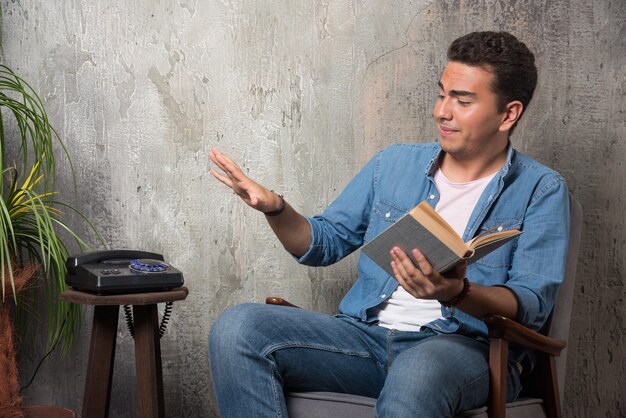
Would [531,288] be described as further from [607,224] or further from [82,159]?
[82,159]

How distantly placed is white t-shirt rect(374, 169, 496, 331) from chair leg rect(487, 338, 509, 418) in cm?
26

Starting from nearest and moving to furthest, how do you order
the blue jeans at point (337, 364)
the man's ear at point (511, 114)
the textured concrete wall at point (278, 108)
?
the blue jeans at point (337, 364), the man's ear at point (511, 114), the textured concrete wall at point (278, 108)

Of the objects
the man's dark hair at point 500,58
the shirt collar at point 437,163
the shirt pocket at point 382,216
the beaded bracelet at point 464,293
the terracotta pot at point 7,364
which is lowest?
the terracotta pot at point 7,364

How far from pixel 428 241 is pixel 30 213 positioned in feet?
4.36

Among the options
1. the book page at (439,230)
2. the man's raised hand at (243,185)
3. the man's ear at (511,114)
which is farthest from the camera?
the man's ear at (511,114)

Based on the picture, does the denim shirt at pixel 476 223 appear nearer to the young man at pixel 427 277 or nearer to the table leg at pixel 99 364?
the young man at pixel 427 277

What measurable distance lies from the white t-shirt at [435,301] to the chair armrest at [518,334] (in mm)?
269

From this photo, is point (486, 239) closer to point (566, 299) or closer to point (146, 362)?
point (566, 299)

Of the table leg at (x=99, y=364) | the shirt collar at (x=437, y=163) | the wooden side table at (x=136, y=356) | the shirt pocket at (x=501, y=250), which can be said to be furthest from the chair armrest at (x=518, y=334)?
the table leg at (x=99, y=364)

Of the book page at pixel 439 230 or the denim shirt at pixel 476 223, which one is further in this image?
the denim shirt at pixel 476 223

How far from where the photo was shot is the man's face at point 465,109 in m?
2.07

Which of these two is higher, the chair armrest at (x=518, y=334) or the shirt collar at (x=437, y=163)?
the shirt collar at (x=437, y=163)

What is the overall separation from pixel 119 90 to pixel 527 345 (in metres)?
1.71

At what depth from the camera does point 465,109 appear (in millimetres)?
2074
